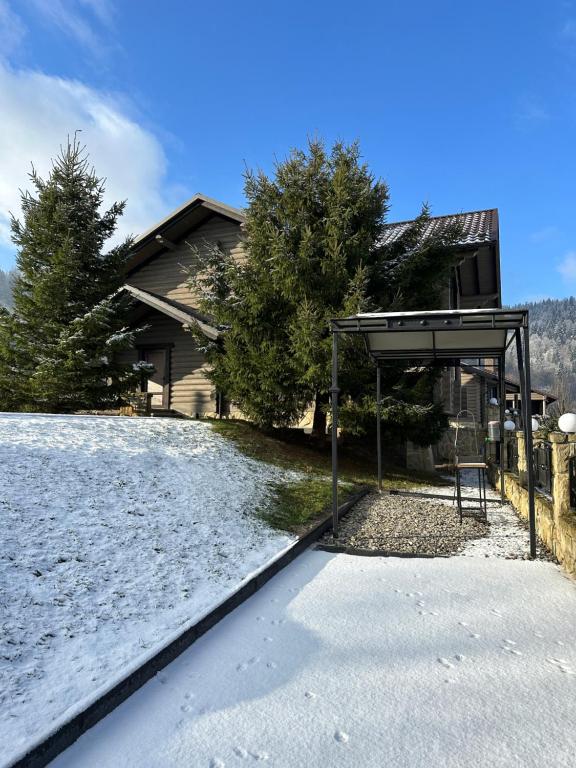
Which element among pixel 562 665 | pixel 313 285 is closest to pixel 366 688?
pixel 562 665

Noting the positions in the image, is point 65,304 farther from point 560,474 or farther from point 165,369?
point 560,474

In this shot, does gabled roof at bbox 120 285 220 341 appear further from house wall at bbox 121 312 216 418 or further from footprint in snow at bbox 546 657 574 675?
footprint in snow at bbox 546 657 574 675

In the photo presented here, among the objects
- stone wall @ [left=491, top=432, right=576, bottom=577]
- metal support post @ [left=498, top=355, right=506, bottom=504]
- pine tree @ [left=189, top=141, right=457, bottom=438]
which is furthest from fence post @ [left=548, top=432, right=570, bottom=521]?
pine tree @ [left=189, top=141, right=457, bottom=438]

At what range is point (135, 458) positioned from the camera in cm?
686

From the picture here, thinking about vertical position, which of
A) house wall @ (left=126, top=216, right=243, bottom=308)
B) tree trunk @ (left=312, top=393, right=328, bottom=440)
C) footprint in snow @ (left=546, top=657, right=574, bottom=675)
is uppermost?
house wall @ (left=126, top=216, right=243, bottom=308)

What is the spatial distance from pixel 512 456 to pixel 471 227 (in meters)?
9.39

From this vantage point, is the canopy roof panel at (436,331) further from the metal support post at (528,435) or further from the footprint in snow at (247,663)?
the footprint in snow at (247,663)

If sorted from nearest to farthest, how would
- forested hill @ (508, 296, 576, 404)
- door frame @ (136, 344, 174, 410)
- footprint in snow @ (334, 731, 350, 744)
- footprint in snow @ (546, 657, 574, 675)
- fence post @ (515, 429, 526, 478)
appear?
footprint in snow @ (334, 731, 350, 744) → footprint in snow @ (546, 657, 574, 675) → fence post @ (515, 429, 526, 478) → door frame @ (136, 344, 174, 410) → forested hill @ (508, 296, 576, 404)

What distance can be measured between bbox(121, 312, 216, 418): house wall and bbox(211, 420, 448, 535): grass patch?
11.2ft

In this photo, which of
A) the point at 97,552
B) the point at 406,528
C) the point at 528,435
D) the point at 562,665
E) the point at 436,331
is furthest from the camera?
the point at 436,331

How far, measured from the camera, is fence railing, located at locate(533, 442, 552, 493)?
577cm

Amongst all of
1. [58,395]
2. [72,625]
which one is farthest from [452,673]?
[58,395]

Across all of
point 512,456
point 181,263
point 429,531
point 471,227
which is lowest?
point 429,531

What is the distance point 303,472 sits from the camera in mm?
9281
